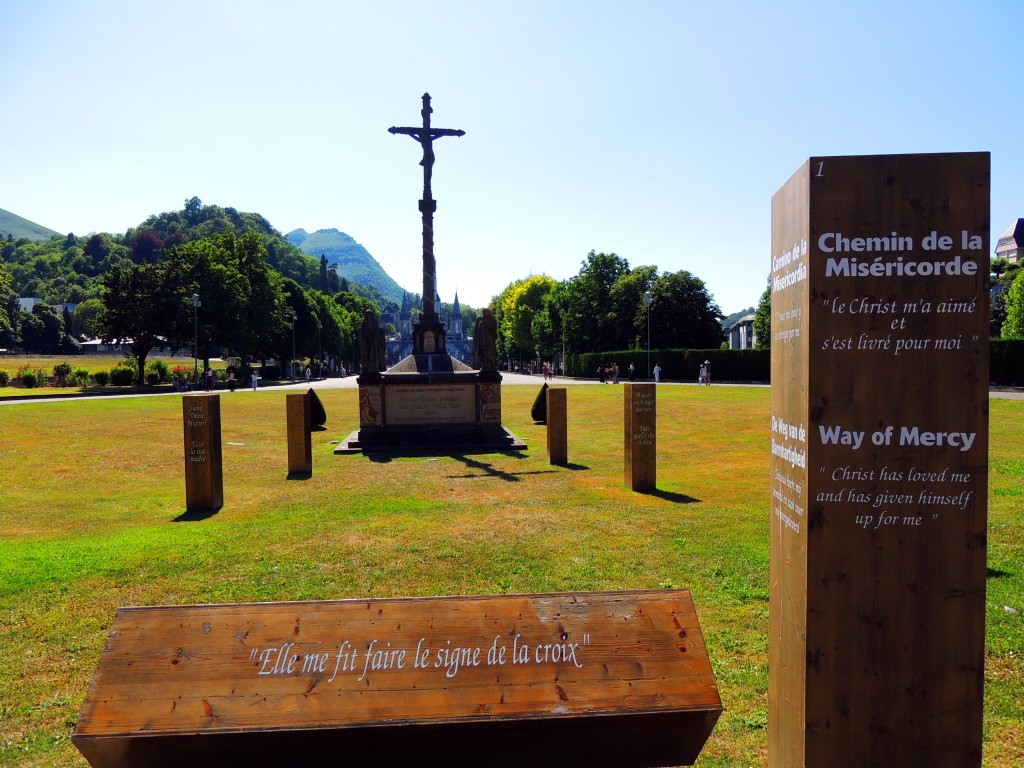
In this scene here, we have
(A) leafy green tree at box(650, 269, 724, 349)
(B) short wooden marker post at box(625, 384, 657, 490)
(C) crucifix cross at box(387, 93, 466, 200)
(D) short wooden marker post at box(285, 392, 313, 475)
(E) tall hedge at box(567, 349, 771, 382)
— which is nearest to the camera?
(B) short wooden marker post at box(625, 384, 657, 490)

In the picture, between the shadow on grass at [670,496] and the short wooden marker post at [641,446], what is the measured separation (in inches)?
5.3

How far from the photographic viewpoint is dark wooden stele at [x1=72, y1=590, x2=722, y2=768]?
3.04 metres

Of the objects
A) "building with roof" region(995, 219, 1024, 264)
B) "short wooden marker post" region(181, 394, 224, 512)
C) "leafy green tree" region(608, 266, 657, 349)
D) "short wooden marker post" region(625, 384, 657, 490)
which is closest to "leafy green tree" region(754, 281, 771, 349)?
"leafy green tree" region(608, 266, 657, 349)

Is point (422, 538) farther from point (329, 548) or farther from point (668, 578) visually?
point (668, 578)

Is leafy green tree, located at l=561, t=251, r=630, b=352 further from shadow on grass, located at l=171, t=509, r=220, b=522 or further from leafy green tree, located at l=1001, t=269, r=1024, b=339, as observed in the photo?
shadow on grass, located at l=171, t=509, r=220, b=522

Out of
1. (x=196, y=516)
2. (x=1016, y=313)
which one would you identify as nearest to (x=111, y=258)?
(x=1016, y=313)

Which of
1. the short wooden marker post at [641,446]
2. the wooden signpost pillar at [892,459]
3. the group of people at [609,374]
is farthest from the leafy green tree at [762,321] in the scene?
the wooden signpost pillar at [892,459]

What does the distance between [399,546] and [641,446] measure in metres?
5.14

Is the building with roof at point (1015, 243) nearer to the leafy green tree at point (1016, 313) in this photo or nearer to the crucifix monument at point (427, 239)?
the leafy green tree at point (1016, 313)

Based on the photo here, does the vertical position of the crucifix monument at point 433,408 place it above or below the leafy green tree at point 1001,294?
below

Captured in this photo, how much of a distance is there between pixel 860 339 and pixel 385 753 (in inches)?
112

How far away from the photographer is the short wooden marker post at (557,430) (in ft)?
50.3

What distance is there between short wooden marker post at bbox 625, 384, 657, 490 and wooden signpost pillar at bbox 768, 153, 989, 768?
8496mm

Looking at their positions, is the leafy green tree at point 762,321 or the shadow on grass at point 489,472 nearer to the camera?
the shadow on grass at point 489,472
